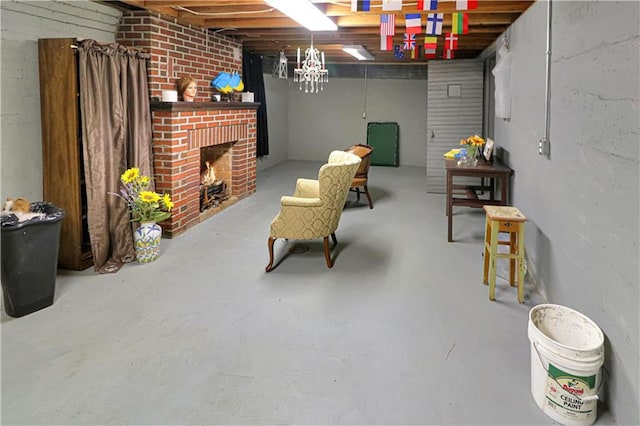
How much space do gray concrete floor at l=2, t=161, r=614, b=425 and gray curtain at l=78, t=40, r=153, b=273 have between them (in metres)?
0.32

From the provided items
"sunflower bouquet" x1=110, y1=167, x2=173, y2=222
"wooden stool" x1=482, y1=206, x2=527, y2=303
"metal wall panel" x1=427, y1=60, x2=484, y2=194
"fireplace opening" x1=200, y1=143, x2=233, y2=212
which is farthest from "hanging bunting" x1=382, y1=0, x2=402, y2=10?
"metal wall panel" x1=427, y1=60, x2=484, y2=194

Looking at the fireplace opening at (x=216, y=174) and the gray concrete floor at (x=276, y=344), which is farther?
the fireplace opening at (x=216, y=174)

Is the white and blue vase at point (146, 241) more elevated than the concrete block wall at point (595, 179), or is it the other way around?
the concrete block wall at point (595, 179)

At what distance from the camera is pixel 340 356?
103 inches

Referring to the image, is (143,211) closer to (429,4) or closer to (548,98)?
(429,4)

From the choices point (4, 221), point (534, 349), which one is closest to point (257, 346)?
point (534, 349)

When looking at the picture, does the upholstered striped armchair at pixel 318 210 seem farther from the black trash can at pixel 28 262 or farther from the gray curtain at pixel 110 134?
the black trash can at pixel 28 262

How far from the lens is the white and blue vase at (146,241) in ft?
13.3

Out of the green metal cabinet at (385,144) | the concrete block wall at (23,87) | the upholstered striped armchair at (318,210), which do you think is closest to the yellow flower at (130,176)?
the concrete block wall at (23,87)

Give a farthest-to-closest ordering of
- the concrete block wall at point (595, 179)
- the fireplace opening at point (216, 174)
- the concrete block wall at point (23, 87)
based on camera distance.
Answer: the fireplace opening at point (216, 174)
the concrete block wall at point (23, 87)
the concrete block wall at point (595, 179)

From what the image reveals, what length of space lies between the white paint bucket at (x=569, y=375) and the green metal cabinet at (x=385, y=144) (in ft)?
28.2

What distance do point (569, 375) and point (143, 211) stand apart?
3394 millimetres

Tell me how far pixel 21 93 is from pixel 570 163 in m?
3.77

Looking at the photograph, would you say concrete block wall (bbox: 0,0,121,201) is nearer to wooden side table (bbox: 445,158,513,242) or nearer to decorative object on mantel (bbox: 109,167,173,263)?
decorative object on mantel (bbox: 109,167,173,263)
